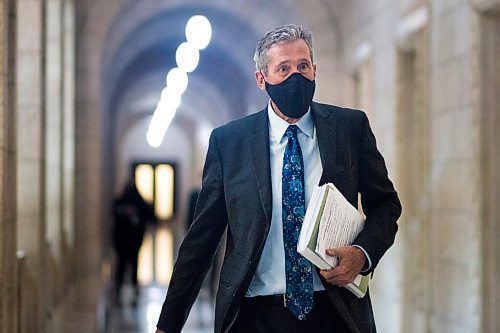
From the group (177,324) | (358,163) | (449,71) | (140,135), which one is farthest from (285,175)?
(140,135)

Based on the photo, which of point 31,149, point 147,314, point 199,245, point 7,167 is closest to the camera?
point 199,245

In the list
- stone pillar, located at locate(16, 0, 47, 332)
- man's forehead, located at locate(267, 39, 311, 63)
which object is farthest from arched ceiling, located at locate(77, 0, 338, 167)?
man's forehead, located at locate(267, 39, 311, 63)

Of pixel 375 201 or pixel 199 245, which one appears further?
pixel 199 245

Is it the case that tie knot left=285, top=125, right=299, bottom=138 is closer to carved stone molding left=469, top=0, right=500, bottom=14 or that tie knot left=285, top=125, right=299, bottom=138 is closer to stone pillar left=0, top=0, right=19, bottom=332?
stone pillar left=0, top=0, right=19, bottom=332

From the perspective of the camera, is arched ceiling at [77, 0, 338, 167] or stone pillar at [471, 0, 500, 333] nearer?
stone pillar at [471, 0, 500, 333]

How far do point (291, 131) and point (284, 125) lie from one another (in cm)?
4

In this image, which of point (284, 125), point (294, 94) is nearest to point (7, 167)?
point (284, 125)

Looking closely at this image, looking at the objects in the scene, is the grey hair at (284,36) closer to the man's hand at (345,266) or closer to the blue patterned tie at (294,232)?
the blue patterned tie at (294,232)

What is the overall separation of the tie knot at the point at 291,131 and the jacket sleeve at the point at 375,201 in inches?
8.0

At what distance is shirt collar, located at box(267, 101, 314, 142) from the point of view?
3.27 meters

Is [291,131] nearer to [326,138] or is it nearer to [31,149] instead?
[326,138]

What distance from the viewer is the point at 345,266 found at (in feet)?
9.90

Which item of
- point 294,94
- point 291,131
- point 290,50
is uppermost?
point 290,50

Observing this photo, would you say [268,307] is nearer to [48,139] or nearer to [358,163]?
[358,163]
